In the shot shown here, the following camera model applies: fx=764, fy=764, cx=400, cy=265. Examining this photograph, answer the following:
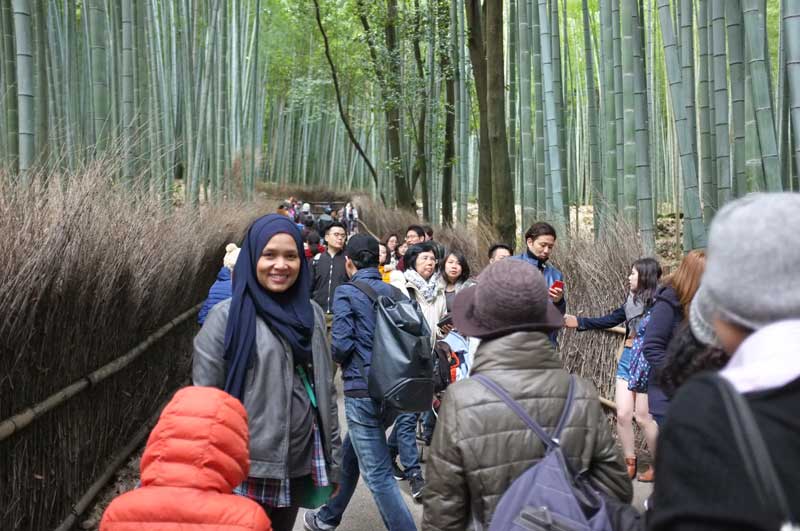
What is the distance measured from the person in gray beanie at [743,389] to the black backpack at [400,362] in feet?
7.48

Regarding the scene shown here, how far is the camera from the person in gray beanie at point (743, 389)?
76 centimetres

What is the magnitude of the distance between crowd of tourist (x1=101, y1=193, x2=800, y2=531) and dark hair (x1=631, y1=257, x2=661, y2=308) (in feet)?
1.85

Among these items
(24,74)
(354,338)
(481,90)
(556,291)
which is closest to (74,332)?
(354,338)

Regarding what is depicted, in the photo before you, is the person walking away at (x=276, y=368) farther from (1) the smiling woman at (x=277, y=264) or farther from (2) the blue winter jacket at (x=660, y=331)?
(2) the blue winter jacket at (x=660, y=331)

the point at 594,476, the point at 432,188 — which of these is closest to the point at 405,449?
the point at 594,476

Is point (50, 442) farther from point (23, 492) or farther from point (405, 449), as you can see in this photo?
point (405, 449)

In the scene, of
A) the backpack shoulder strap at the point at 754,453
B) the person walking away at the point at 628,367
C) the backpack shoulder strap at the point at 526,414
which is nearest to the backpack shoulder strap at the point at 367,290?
the person walking away at the point at 628,367

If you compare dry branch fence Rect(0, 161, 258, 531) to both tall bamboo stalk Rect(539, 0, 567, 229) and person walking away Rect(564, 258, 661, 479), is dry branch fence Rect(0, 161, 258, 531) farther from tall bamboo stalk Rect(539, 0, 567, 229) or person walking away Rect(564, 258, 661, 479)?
tall bamboo stalk Rect(539, 0, 567, 229)

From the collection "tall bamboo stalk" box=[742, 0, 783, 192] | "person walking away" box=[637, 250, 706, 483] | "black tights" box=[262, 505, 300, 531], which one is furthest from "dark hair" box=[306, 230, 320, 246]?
"black tights" box=[262, 505, 300, 531]

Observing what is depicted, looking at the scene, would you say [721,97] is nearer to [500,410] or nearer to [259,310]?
[259,310]

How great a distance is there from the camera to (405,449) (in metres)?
4.21

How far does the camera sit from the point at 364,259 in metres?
3.72

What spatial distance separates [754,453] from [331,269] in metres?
5.43

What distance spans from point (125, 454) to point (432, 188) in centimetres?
1222
